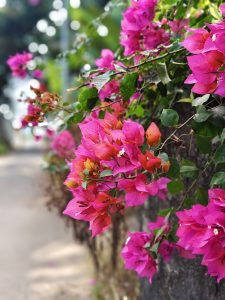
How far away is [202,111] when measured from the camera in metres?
1.34

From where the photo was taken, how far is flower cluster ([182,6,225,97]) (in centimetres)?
120

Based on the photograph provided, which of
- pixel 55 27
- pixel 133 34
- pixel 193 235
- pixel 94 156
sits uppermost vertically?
pixel 133 34

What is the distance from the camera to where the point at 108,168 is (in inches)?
51.1

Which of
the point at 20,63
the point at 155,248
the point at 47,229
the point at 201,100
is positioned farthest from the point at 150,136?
the point at 47,229

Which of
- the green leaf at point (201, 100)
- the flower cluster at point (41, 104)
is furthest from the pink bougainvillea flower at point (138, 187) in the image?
the flower cluster at point (41, 104)

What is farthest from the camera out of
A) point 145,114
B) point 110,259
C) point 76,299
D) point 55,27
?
point 55,27

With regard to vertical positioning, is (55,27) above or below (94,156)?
below

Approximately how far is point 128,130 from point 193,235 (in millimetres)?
325

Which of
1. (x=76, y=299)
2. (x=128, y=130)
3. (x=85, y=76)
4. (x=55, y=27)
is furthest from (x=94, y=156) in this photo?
(x=55, y=27)

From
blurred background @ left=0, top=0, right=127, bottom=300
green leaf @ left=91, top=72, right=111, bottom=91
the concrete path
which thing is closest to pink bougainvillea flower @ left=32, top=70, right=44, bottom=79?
blurred background @ left=0, top=0, right=127, bottom=300

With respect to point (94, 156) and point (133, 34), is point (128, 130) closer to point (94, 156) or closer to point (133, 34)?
point (94, 156)

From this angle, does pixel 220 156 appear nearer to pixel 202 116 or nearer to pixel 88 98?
pixel 202 116

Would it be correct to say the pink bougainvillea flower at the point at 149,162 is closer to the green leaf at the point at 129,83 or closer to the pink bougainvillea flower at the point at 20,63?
the green leaf at the point at 129,83

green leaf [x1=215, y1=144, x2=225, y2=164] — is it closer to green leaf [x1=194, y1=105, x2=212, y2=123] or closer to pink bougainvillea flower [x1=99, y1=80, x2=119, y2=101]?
green leaf [x1=194, y1=105, x2=212, y2=123]
